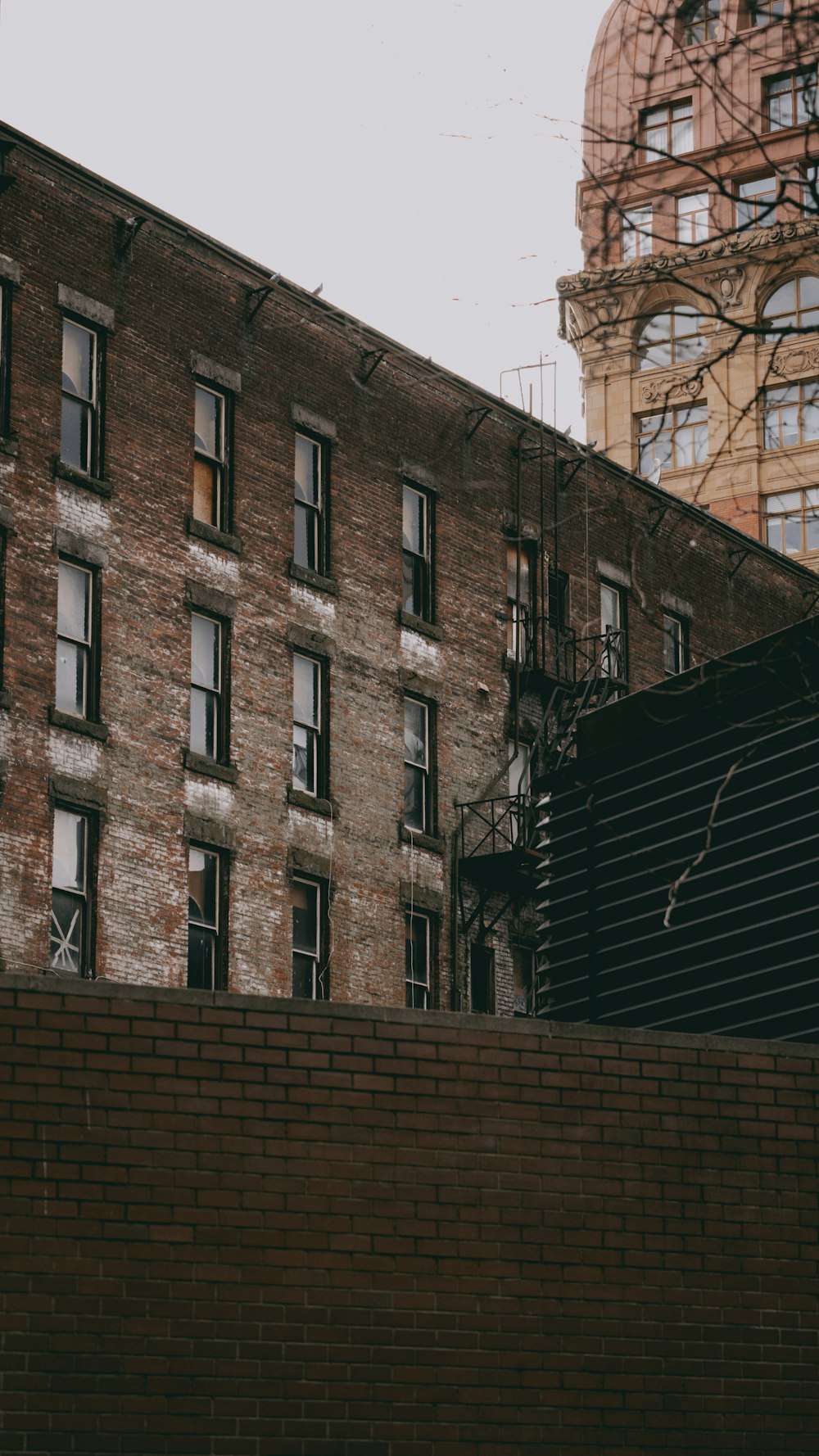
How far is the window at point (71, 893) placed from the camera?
84.1 feet

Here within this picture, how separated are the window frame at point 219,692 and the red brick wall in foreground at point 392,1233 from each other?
57.2 feet

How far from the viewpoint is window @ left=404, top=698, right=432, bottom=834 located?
3181 cm

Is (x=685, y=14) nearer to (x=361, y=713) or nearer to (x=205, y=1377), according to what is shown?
(x=205, y=1377)

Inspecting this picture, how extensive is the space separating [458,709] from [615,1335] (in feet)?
73.4

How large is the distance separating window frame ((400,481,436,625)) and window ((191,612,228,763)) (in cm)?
423

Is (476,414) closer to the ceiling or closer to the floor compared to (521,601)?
closer to the ceiling

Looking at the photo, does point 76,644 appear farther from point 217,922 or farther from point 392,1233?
point 392,1233

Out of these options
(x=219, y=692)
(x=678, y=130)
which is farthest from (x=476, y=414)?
(x=678, y=130)

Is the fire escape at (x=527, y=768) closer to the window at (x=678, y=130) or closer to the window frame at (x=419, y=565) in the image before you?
the window frame at (x=419, y=565)

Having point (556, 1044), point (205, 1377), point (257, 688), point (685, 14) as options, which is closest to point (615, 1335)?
point (556, 1044)

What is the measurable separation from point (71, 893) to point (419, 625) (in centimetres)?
849

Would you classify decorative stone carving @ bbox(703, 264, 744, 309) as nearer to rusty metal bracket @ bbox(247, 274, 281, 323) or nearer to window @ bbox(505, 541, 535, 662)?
window @ bbox(505, 541, 535, 662)

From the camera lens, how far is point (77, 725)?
26281 mm

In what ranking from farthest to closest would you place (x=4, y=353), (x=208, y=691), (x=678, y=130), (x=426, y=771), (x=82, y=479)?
(x=678, y=130), (x=426, y=771), (x=208, y=691), (x=82, y=479), (x=4, y=353)
